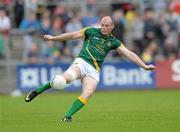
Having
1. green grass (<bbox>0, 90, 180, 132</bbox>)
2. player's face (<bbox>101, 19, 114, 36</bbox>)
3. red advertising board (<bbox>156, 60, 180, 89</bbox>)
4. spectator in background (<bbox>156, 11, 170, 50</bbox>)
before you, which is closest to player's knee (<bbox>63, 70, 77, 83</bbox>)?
green grass (<bbox>0, 90, 180, 132</bbox>)

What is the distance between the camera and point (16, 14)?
28156 millimetres

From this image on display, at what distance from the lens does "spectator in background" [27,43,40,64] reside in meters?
27.1

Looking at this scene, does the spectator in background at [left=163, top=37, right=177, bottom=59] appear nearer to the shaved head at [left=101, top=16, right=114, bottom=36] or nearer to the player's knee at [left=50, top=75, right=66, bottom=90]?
the shaved head at [left=101, top=16, right=114, bottom=36]

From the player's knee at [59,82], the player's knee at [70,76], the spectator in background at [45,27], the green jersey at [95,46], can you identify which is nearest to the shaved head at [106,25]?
the green jersey at [95,46]

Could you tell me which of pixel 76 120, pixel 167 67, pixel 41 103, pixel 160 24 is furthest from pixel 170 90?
pixel 76 120

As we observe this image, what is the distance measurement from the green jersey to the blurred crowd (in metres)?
12.2

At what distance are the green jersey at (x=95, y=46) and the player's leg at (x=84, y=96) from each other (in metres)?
0.40

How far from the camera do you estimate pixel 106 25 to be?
48.3 feet

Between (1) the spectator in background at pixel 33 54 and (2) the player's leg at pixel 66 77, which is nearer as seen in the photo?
(2) the player's leg at pixel 66 77

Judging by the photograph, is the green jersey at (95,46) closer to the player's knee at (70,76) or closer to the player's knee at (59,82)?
the player's knee at (70,76)

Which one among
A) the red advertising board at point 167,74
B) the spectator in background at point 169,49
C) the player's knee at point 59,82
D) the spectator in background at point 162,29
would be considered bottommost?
the red advertising board at point 167,74

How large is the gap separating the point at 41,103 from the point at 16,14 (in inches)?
314

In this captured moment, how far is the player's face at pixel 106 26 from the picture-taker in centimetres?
1466

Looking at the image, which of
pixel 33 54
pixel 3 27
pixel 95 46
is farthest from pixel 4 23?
pixel 95 46
